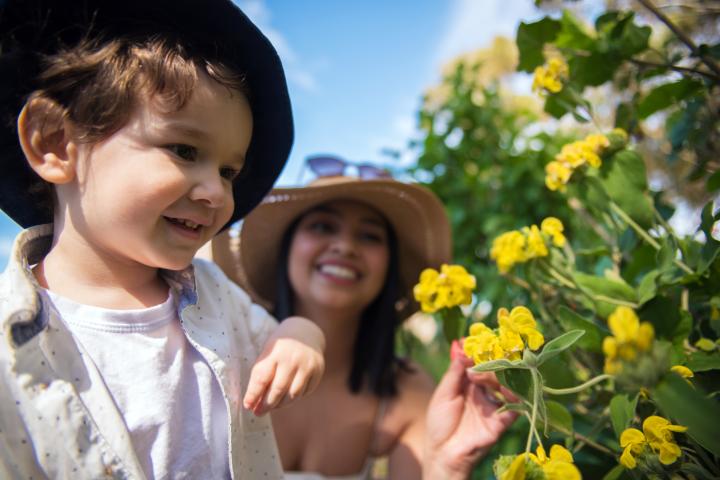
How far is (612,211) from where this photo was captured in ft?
2.66

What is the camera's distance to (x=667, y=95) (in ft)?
2.78

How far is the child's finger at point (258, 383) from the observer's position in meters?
0.64

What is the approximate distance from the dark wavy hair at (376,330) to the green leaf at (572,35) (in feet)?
2.59

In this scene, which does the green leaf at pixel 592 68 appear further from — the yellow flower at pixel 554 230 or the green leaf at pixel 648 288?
the green leaf at pixel 648 288

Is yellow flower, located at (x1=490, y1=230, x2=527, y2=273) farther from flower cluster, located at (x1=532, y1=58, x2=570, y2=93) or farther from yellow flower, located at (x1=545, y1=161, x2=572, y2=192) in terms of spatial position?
flower cluster, located at (x1=532, y1=58, x2=570, y2=93)

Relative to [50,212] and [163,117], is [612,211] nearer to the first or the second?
[163,117]

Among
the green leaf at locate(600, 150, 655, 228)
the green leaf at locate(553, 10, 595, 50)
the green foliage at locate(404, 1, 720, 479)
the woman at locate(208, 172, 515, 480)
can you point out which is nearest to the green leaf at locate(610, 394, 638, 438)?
the green foliage at locate(404, 1, 720, 479)

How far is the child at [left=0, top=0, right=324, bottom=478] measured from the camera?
0.58 m

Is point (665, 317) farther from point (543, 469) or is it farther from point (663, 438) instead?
point (543, 469)

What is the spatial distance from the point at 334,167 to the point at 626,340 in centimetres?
120

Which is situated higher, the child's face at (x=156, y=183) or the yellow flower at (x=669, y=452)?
the child's face at (x=156, y=183)

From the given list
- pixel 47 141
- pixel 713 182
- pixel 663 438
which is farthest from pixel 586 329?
pixel 47 141

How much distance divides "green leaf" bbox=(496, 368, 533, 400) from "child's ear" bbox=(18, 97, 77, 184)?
653 mm

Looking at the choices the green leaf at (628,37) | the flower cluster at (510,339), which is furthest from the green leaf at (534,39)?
the flower cluster at (510,339)
